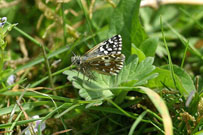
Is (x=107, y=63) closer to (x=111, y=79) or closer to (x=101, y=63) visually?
(x=101, y=63)

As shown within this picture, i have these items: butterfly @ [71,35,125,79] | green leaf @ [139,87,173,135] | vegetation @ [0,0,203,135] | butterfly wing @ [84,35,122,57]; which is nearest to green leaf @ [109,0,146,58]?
vegetation @ [0,0,203,135]

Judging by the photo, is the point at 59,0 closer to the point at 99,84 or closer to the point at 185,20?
the point at 99,84

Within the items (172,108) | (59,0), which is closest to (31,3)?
(59,0)

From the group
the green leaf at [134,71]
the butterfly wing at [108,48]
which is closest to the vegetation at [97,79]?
the green leaf at [134,71]

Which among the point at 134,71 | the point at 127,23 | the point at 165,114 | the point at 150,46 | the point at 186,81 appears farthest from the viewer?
the point at 127,23

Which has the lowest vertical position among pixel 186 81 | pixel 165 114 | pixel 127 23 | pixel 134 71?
pixel 186 81

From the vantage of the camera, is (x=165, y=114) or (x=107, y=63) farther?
(x=107, y=63)

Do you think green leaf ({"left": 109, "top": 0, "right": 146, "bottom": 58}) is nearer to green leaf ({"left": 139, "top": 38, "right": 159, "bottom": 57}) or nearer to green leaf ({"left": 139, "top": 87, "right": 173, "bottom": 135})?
green leaf ({"left": 139, "top": 38, "right": 159, "bottom": 57})

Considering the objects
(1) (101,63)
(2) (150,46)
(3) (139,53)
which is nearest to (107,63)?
(1) (101,63)
